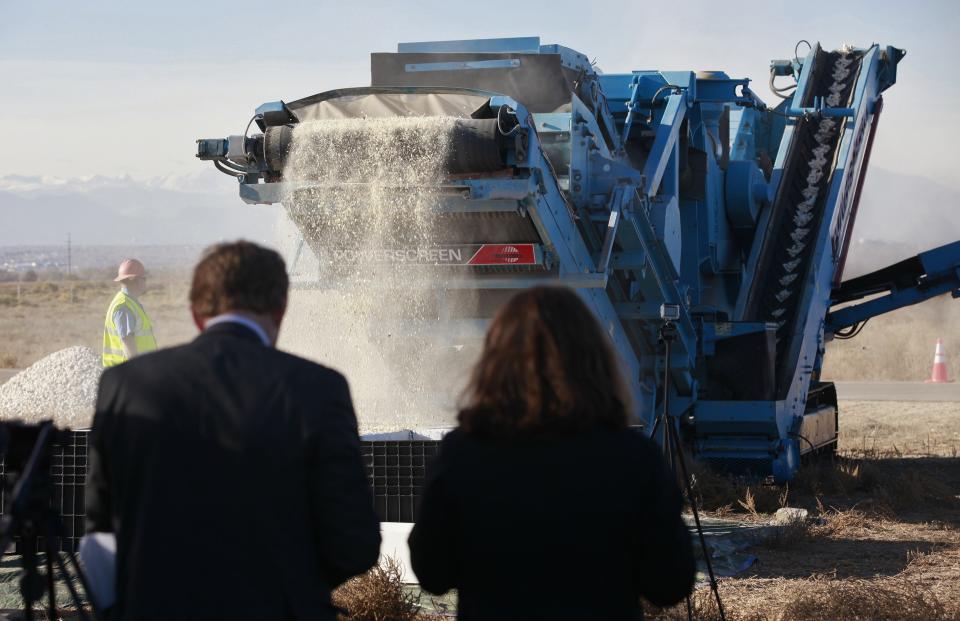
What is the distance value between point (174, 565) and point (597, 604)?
38.4 inches

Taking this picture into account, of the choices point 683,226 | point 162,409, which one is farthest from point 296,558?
point 683,226

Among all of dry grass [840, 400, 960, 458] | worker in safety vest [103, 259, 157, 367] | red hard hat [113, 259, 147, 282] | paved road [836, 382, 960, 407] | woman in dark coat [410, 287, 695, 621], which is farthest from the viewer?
paved road [836, 382, 960, 407]

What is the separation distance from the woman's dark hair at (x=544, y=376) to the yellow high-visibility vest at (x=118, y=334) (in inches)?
251

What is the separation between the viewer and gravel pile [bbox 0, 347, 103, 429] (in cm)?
1212

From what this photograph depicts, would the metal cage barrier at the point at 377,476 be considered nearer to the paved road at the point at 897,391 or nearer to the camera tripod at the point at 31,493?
the camera tripod at the point at 31,493

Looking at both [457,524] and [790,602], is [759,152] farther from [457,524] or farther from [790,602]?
[457,524]

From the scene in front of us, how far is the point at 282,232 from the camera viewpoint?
870 centimetres

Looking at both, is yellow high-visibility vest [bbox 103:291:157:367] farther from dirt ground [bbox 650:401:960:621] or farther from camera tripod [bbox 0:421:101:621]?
camera tripod [bbox 0:421:101:621]

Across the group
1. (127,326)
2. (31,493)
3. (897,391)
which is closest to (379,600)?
(31,493)

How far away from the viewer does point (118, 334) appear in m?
8.78

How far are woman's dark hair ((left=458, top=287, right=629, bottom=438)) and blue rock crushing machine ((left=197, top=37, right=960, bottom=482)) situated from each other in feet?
11.4

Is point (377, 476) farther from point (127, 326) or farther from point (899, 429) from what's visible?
point (899, 429)

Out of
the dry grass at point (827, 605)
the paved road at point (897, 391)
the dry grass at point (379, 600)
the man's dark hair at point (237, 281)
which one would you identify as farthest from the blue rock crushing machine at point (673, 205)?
the paved road at point (897, 391)

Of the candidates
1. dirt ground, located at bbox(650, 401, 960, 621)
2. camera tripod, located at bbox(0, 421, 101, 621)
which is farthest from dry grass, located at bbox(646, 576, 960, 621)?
camera tripod, located at bbox(0, 421, 101, 621)
